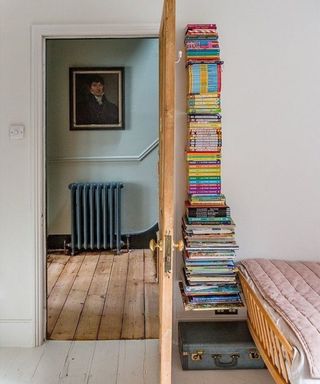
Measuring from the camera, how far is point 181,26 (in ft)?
7.91

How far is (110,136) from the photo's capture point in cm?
464

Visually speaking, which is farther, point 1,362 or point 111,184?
point 111,184

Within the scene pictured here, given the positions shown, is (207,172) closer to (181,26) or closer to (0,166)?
(181,26)

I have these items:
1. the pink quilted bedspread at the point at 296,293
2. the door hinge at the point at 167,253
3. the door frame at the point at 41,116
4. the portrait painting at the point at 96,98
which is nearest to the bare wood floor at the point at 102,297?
the door frame at the point at 41,116

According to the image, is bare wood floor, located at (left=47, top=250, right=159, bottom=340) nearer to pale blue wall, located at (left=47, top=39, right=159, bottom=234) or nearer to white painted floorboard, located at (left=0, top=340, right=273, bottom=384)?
white painted floorboard, located at (left=0, top=340, right=273, bottom=384)

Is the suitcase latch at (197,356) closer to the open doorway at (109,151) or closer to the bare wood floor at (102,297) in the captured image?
the bare wood floor at (102,297)

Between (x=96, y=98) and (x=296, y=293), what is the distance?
132 inches

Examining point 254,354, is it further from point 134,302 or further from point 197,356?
point 134,302

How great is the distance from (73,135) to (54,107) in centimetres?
38

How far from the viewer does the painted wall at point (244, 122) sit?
2.41 meters

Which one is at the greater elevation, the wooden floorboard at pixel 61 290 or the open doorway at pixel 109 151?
the open doorway at pixel 109 151

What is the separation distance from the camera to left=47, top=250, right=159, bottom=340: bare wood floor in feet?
9.05

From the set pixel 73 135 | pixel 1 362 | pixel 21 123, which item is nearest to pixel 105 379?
pixel 1 362

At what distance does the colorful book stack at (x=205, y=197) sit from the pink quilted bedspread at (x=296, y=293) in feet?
0.65
